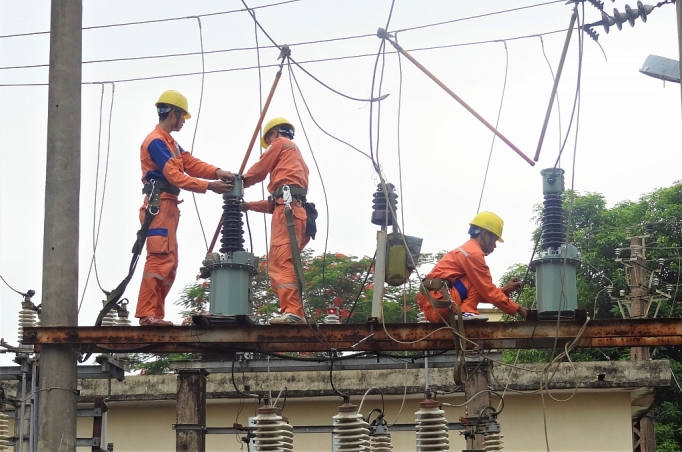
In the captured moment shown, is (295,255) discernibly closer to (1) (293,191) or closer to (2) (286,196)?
(2) (286,196)

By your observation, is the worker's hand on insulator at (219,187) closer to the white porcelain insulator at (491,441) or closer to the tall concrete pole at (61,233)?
the tall concrete pole at (61,233)

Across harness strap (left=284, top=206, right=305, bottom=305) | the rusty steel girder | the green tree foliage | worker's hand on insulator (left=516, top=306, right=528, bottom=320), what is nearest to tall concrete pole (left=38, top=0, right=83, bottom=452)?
the rusty steel girder

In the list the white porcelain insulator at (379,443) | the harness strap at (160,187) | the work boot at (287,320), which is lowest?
the white porcelain insulator at (379,443)

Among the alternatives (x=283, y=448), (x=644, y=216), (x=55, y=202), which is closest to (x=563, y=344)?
(x=283, y=448)

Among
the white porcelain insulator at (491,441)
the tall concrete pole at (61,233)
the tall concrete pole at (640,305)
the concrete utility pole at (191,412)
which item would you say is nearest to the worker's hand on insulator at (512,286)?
the white porcelain insulator at (491,441)

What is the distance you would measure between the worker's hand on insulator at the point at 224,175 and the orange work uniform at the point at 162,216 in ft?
0.22

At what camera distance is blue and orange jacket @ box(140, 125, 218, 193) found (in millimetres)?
10234

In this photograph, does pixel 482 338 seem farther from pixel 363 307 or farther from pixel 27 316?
pixel 363 307

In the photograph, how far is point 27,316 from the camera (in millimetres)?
11422

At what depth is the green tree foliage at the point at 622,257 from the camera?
28344 millimetres

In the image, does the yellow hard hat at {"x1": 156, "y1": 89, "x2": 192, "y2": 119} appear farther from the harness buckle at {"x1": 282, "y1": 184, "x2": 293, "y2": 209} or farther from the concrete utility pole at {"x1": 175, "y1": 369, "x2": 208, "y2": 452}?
the concrete utility pole at {"x1": 175, "y1": 369, "x2": 208, "y2": 452}

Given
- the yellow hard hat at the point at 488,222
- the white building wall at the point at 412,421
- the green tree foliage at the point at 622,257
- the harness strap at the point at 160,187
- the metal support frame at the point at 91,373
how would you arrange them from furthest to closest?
the green tree foliage at the point at 622,257 → the white building wall at the point at 412,421 → the yellow hard hat at the point at 488,222 → the metal support frame at the point at 91,373 → the harness strap at the point at 160,187

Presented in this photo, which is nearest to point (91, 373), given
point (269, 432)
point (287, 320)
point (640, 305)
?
point (287, 320)

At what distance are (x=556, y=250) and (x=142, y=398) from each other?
22.4ft
